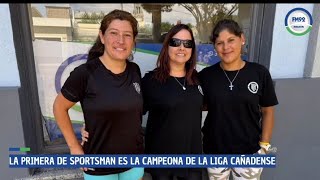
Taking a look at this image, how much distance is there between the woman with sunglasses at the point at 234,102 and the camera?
1992 mm

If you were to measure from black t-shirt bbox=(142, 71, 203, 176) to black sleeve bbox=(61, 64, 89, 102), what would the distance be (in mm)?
462

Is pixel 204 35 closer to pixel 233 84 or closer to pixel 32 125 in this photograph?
pixel 233 84

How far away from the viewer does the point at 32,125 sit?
8.96ft

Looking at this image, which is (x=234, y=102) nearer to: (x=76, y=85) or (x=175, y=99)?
(x=175, y=99)

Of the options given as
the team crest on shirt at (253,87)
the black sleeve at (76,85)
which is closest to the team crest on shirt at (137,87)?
the black sleeve at (76,85)

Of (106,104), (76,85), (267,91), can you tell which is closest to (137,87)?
(106,104)

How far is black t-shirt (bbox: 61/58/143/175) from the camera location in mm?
1748

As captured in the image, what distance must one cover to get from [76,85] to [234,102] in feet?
3.80

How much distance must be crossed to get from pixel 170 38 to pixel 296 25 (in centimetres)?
165

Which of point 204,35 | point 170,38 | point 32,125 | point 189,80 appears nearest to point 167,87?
point 189,80

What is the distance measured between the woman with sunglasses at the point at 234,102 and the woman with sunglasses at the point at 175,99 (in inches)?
5.6

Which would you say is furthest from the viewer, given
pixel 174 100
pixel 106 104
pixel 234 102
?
pixel 234 102

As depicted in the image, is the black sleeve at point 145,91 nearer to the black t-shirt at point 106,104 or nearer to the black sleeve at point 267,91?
the black t-shirt at point 106,104

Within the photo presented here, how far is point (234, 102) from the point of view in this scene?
199 cm
